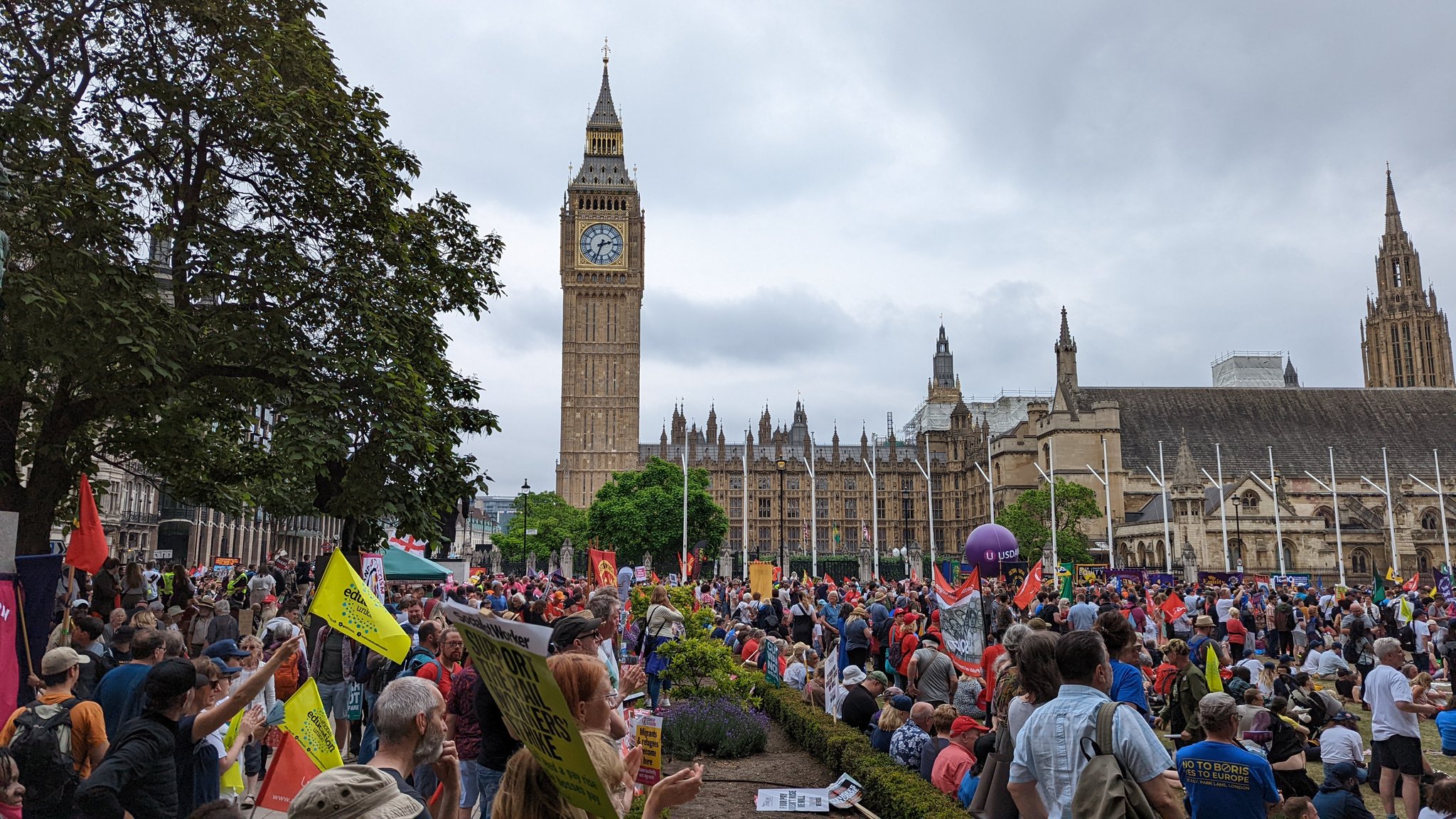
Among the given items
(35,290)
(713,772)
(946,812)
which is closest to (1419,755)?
(946,812)

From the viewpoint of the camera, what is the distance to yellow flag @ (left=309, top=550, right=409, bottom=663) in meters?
5.94

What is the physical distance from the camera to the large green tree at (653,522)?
5981 centimetres

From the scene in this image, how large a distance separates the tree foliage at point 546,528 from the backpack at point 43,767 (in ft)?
203

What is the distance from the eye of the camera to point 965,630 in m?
10.7

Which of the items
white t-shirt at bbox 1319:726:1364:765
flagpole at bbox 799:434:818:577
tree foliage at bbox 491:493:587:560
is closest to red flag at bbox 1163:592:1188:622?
white t-shirt at bbox 1319:726:1364:765

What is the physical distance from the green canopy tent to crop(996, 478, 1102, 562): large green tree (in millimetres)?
38303

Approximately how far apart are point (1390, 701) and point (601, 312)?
270 ft

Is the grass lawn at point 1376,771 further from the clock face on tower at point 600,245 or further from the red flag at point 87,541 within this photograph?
the clock face on tower at point 600,245

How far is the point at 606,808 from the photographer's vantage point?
252cm

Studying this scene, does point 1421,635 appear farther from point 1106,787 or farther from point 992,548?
point 1106,787

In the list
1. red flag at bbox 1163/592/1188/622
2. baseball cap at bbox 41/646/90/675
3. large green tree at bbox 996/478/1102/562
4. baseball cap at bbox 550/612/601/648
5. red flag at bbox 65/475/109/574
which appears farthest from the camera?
large green tree at bbox 996/478/1102/562

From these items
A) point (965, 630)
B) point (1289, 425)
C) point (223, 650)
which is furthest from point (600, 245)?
point (223, 650)

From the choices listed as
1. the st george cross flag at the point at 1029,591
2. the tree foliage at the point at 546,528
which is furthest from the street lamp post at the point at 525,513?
the st george cross flag at the point at 1029,591

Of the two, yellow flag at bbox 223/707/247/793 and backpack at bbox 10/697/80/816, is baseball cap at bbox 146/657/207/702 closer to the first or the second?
backpack at bbox 10/697/80/816
